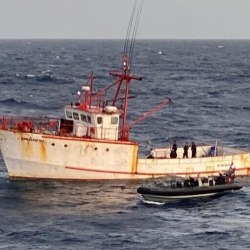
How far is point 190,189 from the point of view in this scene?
148ft

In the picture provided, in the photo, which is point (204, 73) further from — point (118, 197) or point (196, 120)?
point (118, 197)

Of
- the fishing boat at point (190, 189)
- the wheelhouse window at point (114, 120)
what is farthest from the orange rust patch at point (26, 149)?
the fishing boat at point (190, 189)

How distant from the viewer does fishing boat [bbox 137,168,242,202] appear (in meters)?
44.0

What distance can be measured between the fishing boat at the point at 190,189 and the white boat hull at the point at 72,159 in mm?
4358

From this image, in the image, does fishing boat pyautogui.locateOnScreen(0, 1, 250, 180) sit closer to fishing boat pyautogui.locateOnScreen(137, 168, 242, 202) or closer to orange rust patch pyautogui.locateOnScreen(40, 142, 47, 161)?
orange rust patch pyautogui.locateOnScreen(40, 142, 47, 161)

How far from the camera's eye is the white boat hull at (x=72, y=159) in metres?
48.2

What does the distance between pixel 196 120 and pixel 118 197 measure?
106 ft

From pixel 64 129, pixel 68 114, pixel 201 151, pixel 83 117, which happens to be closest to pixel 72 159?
pixel 64 129

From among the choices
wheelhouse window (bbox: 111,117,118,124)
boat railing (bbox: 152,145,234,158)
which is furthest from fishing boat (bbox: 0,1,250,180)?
boat railing (bbox: 152,145,234,158)

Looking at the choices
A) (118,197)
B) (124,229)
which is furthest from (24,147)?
(124,229)

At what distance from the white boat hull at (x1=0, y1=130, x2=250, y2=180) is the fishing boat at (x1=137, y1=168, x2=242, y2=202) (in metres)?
4.36

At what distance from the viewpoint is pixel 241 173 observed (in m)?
53.4

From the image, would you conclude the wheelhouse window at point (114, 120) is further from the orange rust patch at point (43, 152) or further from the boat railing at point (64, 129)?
A: the orange rust patch at point (43, 152)

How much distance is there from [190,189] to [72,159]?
7958mm
